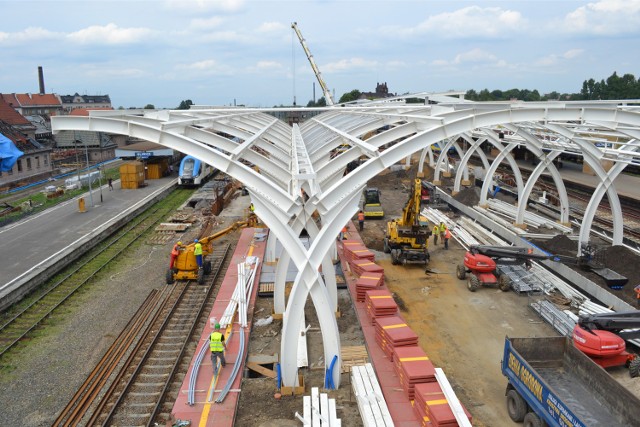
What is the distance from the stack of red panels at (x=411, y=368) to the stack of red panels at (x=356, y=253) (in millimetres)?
6663

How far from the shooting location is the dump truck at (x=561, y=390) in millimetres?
8070

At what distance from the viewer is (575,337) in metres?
10.5

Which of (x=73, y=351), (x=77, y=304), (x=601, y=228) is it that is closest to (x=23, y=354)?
(x=73, y=351)

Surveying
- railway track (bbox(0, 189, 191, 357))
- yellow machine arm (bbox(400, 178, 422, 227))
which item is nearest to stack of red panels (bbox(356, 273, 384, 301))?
yellow machine arm (bbox(400, 178, 422, 227))

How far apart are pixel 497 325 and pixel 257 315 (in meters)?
7.33

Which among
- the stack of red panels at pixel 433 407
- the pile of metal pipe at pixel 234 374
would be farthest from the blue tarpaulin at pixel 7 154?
the stack of red panels at pixel 433 407

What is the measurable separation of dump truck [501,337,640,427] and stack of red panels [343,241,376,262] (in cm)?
769

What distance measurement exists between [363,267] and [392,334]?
5.17m

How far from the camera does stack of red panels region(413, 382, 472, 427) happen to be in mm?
7902

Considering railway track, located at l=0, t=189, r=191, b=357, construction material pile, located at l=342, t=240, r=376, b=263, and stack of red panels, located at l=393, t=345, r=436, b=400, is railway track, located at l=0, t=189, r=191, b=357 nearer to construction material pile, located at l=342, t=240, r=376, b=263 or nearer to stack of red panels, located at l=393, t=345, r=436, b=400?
construction material pile, located at l=342, t=240, r=376, b=263

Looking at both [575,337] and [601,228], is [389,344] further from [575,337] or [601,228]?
[601,228]

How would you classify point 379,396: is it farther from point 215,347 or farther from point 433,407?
point 215,347

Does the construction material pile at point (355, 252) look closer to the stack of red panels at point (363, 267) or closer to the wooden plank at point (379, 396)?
the stack of red panels at point (363, 267)

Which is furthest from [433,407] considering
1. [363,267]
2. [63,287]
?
[63,287]
